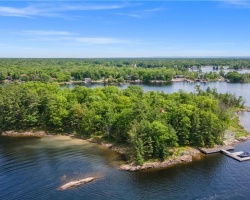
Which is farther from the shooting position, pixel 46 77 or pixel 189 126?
pixel 46 77

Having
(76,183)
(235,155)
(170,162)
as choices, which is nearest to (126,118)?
(170,162)

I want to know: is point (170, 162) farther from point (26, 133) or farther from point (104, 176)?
point (26, 133)

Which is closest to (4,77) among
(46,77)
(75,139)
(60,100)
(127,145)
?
(46,77)

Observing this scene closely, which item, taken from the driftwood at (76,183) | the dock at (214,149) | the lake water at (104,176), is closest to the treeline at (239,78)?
the lake water at (104,176)

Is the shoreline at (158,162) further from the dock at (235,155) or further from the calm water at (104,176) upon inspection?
the dock at (235,155)

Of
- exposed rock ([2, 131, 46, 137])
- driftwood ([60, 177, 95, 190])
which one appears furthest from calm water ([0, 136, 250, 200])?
exposed rock ([2, 131, 46, 137])

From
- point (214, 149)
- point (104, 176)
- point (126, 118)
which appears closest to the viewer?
point (104, 176)

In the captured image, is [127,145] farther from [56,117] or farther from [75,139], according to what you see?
[56,117]
